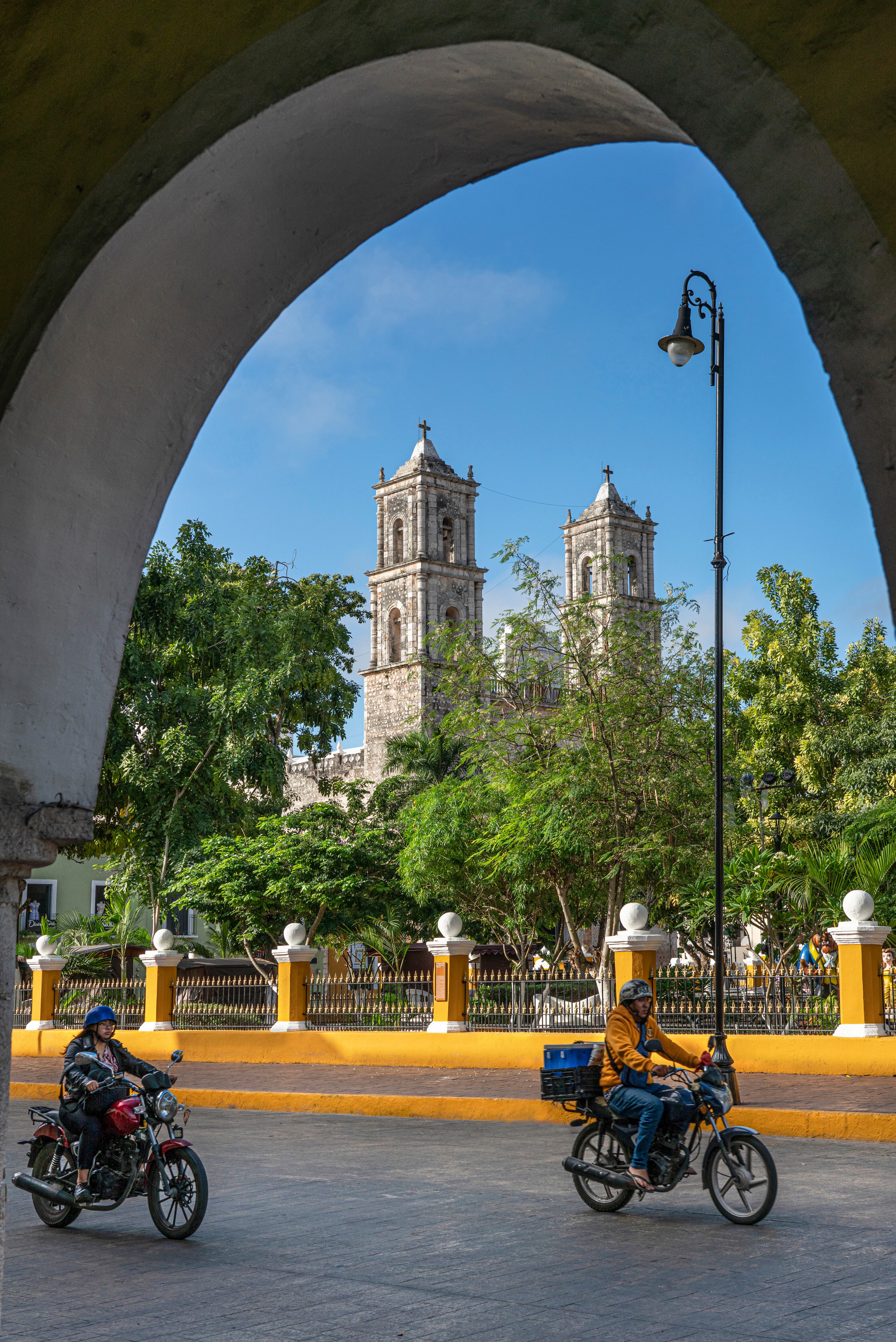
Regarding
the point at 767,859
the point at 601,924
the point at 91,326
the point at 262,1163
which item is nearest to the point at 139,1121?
the point at 262,1163

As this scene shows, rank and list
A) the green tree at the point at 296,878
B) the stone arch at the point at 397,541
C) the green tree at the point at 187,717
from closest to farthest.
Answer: the green tree at the point at 296,878 < the green tree at the point at 187,717 < the stone arch at the point at 397,541

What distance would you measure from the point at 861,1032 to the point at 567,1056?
6740 millimetres

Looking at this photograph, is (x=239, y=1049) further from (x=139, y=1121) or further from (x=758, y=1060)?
(x=139, y=1121)

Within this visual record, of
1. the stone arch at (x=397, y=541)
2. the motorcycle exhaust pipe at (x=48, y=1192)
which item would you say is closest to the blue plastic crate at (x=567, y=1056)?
the motorcycle exhaust pipe at (x=48, y=1192)

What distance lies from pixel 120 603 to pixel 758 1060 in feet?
39.8

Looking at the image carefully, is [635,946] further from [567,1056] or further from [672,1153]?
[672,1153]

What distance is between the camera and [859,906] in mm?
13664

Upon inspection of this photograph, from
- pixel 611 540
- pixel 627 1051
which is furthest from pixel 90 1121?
pixel 611 540

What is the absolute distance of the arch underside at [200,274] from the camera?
8.17 ft

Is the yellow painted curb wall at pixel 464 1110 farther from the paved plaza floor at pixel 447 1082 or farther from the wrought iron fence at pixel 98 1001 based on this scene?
the wrought iron fence at pixel 98 1001

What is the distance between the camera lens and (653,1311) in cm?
529

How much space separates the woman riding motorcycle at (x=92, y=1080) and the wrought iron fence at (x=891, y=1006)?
8636 mm

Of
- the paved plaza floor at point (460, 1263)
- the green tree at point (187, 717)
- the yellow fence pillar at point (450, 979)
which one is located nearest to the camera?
the paved plaza floor at point (460, 1263)

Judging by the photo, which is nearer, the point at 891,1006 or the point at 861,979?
the point at 861,979
